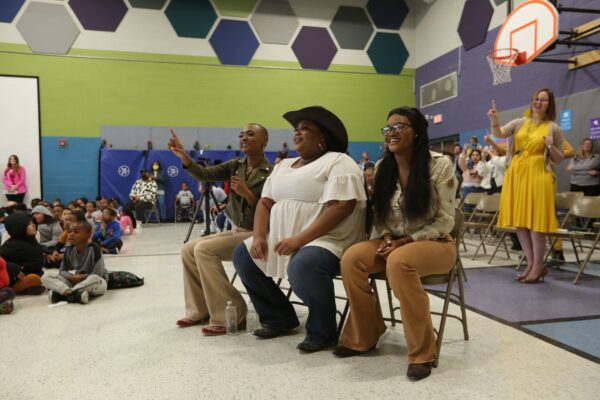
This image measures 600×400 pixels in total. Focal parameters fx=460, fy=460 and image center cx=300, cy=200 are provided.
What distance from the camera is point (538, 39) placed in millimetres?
6652

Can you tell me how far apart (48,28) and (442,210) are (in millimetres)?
10843

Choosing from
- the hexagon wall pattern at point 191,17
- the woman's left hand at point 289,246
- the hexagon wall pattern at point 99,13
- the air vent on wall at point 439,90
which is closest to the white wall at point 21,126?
the hexagon wall pattern at point 99,13

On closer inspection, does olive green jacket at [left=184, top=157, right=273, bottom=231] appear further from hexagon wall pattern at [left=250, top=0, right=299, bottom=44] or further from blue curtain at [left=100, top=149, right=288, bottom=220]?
hexagon wall pattern at [left=250, top=0, right=299, bottom=44]

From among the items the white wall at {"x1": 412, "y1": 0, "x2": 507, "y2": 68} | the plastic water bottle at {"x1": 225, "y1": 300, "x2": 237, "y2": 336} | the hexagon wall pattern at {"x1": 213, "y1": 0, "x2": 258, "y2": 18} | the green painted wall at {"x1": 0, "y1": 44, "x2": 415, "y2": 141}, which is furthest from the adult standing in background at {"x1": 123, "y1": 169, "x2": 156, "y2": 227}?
the plastic water bottle at {"x1": 225, "y1": 300, "x2": 237, "y2": 336}

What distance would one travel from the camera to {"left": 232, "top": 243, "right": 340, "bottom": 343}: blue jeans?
2.19 m

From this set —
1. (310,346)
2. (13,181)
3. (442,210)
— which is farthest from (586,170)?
(13,181)

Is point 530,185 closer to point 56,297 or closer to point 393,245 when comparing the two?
point 393,245

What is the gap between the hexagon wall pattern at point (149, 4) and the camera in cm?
1065

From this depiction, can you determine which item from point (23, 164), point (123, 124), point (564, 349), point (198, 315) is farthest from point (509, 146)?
point (23, 164)

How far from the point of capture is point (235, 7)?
440 inches

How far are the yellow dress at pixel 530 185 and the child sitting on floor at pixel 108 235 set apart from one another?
4540 millimetres

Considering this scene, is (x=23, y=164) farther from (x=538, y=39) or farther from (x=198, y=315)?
(x=538, y=39)

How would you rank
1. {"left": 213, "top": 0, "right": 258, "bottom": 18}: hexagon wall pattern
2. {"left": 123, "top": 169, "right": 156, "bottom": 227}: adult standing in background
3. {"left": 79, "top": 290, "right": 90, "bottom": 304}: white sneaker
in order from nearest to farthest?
{"left": 79, "top": 290, "right": 90, "bottom": 304}: white sneaker, {"left": 123, "top": 169, "right": 156, "bottom": 227}: adult standing in background, {"left": 213, "top": 0, "right": 258, "bottom": 18}: hexagon wall pattern

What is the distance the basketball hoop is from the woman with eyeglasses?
5.97 metres
